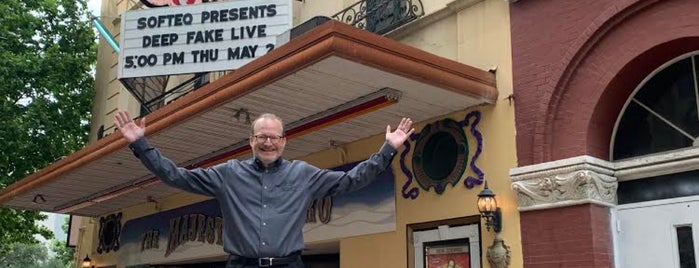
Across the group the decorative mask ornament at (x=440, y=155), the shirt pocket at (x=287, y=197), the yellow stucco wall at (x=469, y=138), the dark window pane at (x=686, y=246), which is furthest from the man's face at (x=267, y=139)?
the decorative mask ornament at (x=440, y=155)

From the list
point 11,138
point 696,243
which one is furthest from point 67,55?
point 696,243

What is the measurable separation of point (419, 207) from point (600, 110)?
2331mm

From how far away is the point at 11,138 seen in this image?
1551 cm

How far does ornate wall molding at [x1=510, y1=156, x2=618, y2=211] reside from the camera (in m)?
6.75

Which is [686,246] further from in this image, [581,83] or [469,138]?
[469,138]

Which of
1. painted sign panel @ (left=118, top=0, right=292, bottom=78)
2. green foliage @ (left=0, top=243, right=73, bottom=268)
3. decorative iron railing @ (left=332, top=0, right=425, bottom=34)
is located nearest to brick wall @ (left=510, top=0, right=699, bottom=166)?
decorative iron railing @ (left=332, top=0, right=425, bottom=34)

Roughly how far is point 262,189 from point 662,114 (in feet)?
15.4

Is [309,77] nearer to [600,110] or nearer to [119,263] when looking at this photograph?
[600,110]

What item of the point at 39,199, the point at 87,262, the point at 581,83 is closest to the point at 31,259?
the point at 87,262

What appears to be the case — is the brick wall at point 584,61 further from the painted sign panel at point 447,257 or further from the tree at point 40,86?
the tree at point 40,86

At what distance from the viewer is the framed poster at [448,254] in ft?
25.8

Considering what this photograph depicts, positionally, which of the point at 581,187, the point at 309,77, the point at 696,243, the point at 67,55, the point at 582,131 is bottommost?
the point at 696,243

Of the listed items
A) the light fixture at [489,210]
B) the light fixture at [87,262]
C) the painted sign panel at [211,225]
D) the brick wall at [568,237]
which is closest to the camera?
the brick wall at [568,237]

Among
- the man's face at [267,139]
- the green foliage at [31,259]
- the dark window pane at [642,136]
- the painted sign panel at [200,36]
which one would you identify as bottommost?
the man's face at [267,139]
